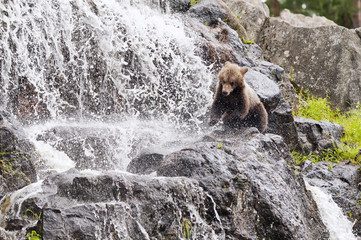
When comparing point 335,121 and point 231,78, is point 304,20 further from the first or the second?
point 231,78

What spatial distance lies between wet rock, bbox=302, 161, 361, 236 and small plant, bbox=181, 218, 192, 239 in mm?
3820

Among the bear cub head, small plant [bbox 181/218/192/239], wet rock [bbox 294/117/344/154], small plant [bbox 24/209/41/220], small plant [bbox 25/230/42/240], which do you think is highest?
the bear cub head

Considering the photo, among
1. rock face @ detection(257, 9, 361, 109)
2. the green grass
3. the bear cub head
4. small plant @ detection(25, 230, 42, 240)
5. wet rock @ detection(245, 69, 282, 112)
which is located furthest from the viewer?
rock face @ detection(257, 9, 361, 109)

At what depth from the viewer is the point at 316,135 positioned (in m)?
10.2

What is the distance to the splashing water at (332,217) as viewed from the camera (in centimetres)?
713

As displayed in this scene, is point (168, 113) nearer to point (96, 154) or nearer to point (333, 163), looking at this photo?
point (96, 154)

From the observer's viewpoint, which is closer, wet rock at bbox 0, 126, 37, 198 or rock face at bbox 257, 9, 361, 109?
wet rock at bbox 0, 126, 37, 198

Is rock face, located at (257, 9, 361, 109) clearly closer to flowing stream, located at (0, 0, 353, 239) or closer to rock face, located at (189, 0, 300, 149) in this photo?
rock face, located at (189, 0, 300, 149)

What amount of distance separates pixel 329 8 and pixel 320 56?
8635 mm

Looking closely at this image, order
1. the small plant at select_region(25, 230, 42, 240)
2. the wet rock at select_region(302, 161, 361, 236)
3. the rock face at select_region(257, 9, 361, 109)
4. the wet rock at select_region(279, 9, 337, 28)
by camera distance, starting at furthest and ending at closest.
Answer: the wet rock at select_region(279, 9, 337, 28) → the rock face at select_region(257, 9, 361, 109) → the wet rock at select_region(302, 161, 361, 236) → the small plant at select_region(25, 230, 42, 240)

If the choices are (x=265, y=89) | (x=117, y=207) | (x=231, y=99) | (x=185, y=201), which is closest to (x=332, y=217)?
(x=231, y=99)

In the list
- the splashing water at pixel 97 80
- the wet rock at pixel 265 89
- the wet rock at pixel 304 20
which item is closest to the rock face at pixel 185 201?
the splashing water at pixel 97 80

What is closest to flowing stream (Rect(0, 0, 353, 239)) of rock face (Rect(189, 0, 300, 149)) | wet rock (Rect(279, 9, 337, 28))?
rock face (Rect(189, 0, 300, 149))

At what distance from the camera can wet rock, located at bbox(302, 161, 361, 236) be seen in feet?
25.8
